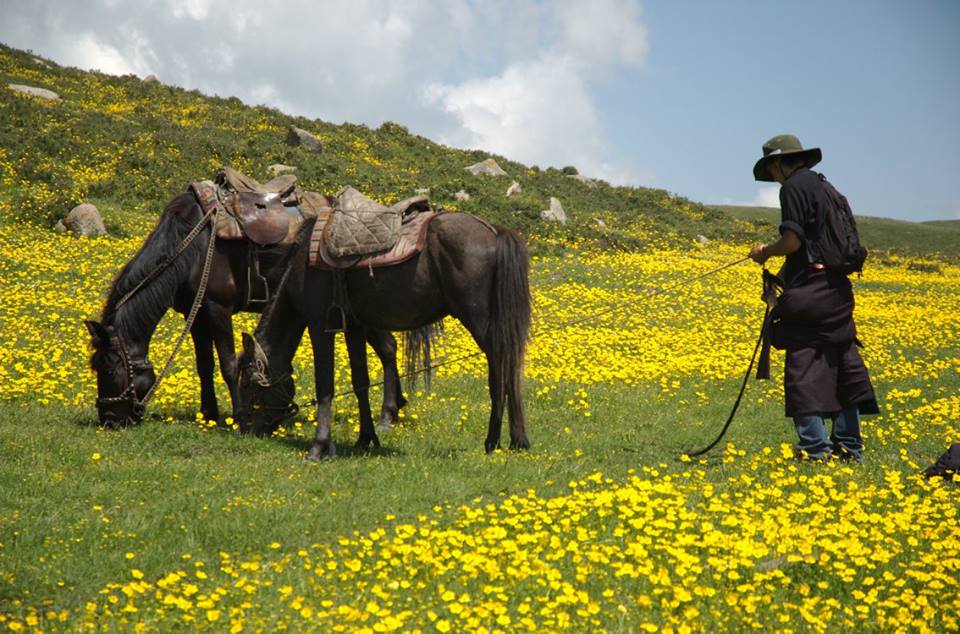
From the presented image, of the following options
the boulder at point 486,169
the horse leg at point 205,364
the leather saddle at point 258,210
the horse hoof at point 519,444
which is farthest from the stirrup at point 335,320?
the boulder at point 486,169

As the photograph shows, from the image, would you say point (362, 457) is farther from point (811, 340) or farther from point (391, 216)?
point (811, 340)

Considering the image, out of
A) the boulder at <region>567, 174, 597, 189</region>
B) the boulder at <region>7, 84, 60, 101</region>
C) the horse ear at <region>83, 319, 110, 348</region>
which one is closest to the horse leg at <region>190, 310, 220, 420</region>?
the horse ear at <region>83, 319, 110, 348</region>

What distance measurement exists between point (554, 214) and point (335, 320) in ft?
78.0

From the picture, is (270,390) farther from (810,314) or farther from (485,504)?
(810,314)

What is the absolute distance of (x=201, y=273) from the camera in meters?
9.43

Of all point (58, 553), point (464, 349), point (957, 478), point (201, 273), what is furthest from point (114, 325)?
point (957, 478)

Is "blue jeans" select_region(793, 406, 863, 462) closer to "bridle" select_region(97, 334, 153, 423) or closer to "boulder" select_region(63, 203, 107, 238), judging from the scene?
"bridle" select_region(97, 334, 153, 423)

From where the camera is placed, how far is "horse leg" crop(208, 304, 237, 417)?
9.48 m

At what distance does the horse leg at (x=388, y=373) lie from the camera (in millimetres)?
9875

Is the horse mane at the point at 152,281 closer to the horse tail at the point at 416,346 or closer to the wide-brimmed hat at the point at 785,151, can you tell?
the horse tail at the point at 416,346

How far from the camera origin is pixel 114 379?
8.98m

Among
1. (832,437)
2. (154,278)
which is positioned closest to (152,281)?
(154,278)

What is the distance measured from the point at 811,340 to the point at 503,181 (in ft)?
102

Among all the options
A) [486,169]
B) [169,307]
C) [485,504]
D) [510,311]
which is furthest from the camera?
[486,169]
